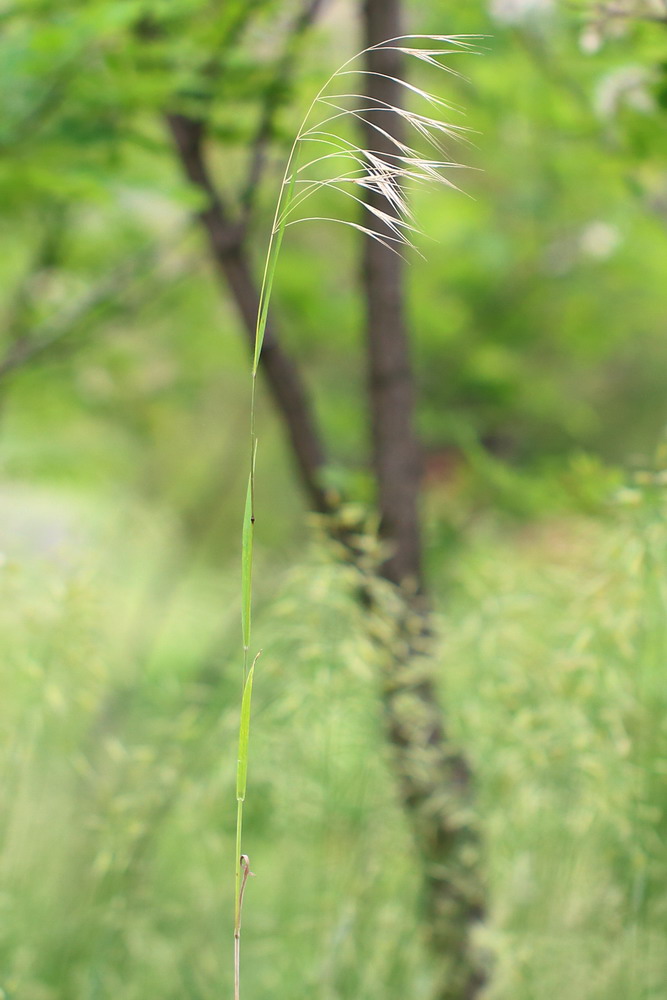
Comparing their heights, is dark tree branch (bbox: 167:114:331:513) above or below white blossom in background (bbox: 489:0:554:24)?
below

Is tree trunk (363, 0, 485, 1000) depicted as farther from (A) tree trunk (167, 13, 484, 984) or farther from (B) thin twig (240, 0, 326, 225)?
(B) thin twig (240, 0, 326, 225)

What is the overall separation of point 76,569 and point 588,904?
111 cm

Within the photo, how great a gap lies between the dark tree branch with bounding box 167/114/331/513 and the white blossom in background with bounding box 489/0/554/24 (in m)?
0.79

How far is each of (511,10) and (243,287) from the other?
38.1 inches

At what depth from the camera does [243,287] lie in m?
1.89

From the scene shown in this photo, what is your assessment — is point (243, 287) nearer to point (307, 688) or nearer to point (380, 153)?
point (307, 688)

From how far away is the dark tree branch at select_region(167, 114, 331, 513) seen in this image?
1878 mm

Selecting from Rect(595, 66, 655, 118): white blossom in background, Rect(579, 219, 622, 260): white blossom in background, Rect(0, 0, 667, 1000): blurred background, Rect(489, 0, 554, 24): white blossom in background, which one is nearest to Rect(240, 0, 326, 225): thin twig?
Rect(0, 0, 667, 1000): blurred background

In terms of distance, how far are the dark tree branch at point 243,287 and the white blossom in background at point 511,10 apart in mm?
794

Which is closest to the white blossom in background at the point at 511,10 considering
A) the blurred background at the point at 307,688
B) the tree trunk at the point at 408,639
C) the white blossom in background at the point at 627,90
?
the blurred background at the point at 307,688

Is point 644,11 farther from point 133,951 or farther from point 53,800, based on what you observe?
point 53,800

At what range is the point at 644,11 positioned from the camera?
125 centimetres

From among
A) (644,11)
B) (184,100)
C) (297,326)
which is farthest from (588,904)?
(297,326)

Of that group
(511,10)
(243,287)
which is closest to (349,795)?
(243,287)
